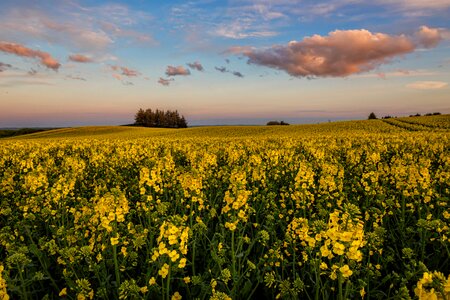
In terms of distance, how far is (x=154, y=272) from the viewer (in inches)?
161

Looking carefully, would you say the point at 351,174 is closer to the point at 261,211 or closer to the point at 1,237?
the point at 261,211

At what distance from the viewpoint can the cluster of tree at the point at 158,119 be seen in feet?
436

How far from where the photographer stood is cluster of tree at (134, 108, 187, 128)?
436 feet

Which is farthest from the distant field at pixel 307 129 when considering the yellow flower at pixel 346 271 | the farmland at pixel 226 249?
the yellow flower at pixel 346 271

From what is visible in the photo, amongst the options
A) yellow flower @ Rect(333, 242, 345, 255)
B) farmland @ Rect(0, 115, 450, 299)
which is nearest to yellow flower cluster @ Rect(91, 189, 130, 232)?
farmland @ Rect(0, 115, 450, 299)

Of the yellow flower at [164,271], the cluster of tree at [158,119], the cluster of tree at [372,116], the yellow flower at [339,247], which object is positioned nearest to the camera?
the yellow flower at [339,247]

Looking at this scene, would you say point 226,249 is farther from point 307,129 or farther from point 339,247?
point 307,129

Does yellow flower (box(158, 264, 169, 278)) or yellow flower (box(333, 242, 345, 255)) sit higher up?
yellow flower (box(333, 242, 345, 255))

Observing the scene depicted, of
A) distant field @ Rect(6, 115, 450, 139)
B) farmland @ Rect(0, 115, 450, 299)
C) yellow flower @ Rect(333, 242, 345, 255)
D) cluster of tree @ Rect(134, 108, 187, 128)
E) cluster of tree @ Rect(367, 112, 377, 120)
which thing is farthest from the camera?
cluster of tree @ Rect(134, 108, 187, 128)

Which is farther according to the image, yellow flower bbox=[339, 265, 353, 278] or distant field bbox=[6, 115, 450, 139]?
distant field bbox=[6, 115, 450, 139]

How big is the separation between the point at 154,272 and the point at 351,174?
706 cm

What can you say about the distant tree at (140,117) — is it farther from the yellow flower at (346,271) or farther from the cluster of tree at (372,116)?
the yellow flower at (346,271)

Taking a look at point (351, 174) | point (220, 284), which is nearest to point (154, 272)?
point (220, 284)

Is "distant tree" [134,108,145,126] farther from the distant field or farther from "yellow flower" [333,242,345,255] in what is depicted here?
"yellow flower" [333,242,345,255]
